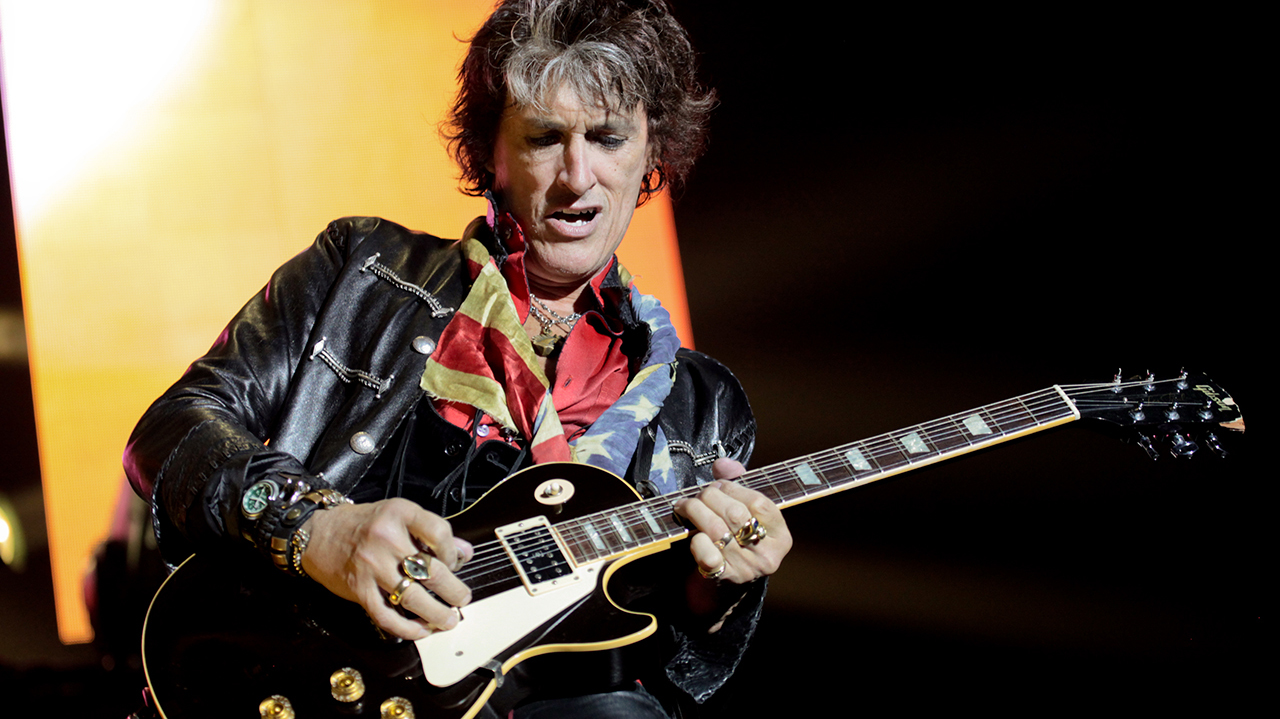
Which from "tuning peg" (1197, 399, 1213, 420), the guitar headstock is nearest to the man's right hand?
the guitar headstock

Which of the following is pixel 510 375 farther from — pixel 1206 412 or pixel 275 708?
pixel 1206 412

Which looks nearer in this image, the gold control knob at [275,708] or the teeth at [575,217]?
the gold control knob at [275,708]

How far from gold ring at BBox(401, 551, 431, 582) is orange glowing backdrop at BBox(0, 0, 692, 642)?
1.52 meters

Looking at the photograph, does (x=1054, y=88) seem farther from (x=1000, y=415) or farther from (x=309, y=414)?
(x=309, y=414)

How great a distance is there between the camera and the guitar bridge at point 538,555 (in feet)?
4.14

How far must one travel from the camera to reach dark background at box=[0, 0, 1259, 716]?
155cm

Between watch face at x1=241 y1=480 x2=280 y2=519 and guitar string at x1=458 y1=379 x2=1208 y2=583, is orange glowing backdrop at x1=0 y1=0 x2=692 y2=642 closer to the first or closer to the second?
watch face at x1=241 y1=480 x2=280 y2=519

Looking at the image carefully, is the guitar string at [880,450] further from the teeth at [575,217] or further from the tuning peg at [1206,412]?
the teeth at [575,217]

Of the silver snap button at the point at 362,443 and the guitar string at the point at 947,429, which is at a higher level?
the guitar string at the point at 947,429

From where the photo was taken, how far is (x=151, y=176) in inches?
91.5

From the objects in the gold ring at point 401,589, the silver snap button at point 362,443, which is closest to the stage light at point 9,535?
the silver snap button at point 362,443

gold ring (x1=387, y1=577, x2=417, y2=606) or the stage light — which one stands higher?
gold ring (x1=387, y1=577, x2=417, y2=606)

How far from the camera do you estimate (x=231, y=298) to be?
7.77 ft

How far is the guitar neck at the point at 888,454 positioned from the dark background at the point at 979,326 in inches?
9.4
